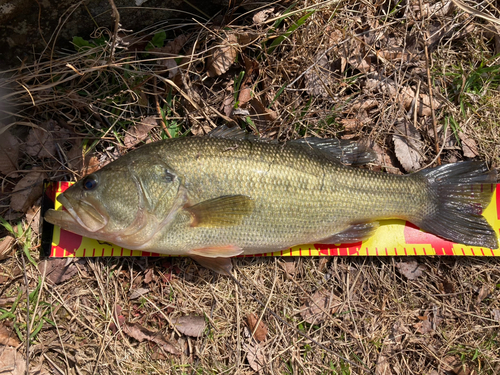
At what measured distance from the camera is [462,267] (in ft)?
11.5

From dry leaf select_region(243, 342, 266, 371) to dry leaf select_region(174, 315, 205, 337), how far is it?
0.48 meters

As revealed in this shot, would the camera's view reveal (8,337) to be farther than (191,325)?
No

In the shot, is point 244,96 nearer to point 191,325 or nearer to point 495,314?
point 191,325

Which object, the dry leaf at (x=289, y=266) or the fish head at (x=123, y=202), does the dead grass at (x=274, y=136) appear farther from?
the fish head at (x=123, y=202)

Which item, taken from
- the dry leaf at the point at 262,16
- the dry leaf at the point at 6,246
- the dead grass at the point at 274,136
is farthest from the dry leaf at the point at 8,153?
the dry leaf at the point at 262,16

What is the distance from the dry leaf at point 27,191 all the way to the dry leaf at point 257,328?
8.01 ft

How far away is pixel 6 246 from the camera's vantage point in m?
3.16

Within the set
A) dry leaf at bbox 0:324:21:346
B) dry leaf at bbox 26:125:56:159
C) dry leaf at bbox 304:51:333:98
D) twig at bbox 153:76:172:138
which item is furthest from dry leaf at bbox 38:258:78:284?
dry leaf at bbox 304:51:333:98

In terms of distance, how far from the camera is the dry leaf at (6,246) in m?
3.14

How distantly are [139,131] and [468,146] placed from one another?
355cm

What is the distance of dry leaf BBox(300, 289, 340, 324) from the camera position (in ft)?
11.1

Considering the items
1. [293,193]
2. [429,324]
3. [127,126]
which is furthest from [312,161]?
[429,324]

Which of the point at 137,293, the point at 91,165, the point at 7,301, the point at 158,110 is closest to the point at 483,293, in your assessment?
the point at 137,293

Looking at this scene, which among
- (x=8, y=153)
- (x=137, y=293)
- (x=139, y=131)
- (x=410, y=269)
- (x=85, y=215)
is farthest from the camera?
(x=410, y=269)
